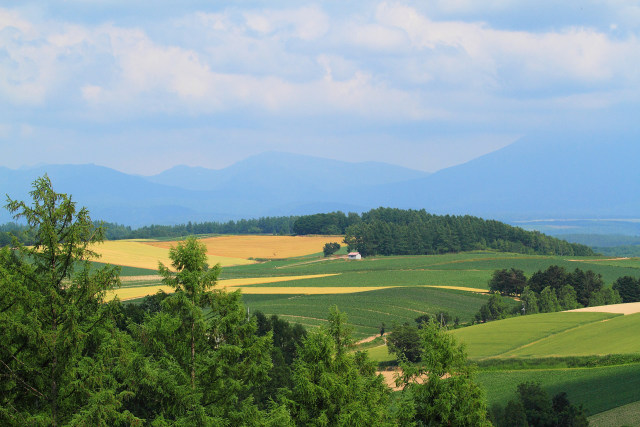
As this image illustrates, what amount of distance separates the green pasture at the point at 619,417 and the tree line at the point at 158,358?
53.0 feet

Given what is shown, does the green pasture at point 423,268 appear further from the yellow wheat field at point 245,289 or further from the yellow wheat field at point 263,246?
the yellow wheat field at point 263,246

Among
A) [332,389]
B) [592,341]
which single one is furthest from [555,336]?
[332,389]

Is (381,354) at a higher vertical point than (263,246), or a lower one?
lower

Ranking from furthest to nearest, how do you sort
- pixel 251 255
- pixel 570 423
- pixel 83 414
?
pixel 251 255, pixel 570 423, pixel 83 414

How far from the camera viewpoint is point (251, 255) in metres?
139

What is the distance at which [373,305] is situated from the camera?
73.6 m

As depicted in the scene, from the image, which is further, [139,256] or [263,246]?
[263,246]

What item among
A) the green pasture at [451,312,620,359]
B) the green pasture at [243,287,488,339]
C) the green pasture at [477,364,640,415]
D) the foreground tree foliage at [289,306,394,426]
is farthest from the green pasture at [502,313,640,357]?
the foreground tree foliage at [289,306,394,426]

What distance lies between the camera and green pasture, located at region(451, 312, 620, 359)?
51000 mm

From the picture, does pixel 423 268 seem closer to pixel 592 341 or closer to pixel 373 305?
pixel 373 305

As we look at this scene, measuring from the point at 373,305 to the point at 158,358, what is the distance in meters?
56.9

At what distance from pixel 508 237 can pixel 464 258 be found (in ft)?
99.2

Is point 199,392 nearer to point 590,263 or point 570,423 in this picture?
point 570,423

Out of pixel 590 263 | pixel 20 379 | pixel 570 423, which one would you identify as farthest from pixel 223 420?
pixel 590 263
